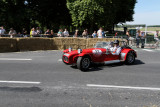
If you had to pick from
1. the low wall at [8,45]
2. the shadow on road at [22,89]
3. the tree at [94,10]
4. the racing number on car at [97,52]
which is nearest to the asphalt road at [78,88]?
the shadow on road at [22,89]

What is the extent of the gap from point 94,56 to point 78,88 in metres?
2.91

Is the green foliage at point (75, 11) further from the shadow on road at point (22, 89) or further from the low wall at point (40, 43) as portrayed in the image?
the shadow on road at point (22, 89)

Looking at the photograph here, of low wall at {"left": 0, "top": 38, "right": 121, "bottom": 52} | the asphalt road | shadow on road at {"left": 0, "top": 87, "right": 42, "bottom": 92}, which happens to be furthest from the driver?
low wall at {"left": 0, "top": 38, "right": 121, "bottom": 52}

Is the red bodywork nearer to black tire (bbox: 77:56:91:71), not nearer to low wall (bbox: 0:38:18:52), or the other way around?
black tire (bbox: 77:56:91:71)

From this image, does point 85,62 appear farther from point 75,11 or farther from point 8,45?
point 75,11

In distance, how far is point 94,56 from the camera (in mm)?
8125

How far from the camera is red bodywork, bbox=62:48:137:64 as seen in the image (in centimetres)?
779

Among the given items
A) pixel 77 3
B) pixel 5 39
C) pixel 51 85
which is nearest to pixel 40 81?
pixel 51 85

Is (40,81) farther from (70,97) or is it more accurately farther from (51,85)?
(70,97)

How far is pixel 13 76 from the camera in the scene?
679 cm

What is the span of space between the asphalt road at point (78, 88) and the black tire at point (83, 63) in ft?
0.86

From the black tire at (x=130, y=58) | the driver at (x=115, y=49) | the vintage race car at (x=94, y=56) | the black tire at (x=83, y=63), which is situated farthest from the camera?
the black tire at (x=130, y=58)

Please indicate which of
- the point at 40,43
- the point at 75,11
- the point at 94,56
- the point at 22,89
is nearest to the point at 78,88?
the point at 22,89

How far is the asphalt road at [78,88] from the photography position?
4.49 metres
